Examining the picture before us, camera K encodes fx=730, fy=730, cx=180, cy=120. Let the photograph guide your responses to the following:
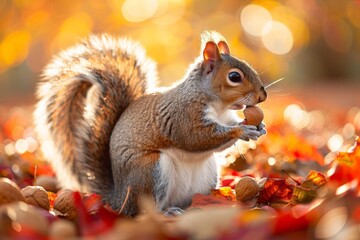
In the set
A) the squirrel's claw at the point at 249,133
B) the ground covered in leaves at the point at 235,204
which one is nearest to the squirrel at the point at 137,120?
the squirrel's claw at the point at 249,133

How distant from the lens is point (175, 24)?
28.2 ft

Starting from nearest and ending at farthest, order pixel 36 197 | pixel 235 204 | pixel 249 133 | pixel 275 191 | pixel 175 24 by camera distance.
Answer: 1. pixel 36 197
2. pixel 235 204
3. pixel 275 191
4. pixel 249 133
5. pixel 175 24

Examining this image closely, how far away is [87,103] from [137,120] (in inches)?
14.9

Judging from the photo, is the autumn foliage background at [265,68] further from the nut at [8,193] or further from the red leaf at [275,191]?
the nut at [8,193]

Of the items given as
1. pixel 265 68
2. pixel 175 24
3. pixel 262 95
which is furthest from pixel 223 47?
pixel 175 24

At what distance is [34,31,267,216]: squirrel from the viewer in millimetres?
2666

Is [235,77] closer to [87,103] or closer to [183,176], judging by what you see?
[183,176]

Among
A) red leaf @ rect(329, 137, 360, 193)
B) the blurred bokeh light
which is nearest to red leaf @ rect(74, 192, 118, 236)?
red leaf @ rect(329, 137, 360, 193)

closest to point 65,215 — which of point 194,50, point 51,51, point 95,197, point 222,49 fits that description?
point 95,197

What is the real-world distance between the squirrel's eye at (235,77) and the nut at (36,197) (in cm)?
89

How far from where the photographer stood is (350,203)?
5.33 ft

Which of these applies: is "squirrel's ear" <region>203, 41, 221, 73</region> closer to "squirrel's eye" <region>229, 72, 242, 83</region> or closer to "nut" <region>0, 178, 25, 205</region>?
"squirrel's eye" <region>229, 72, 242, 83</region>

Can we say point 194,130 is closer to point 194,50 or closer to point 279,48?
point 194,50

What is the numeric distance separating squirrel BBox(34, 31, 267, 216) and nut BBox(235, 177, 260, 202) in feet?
0.68
